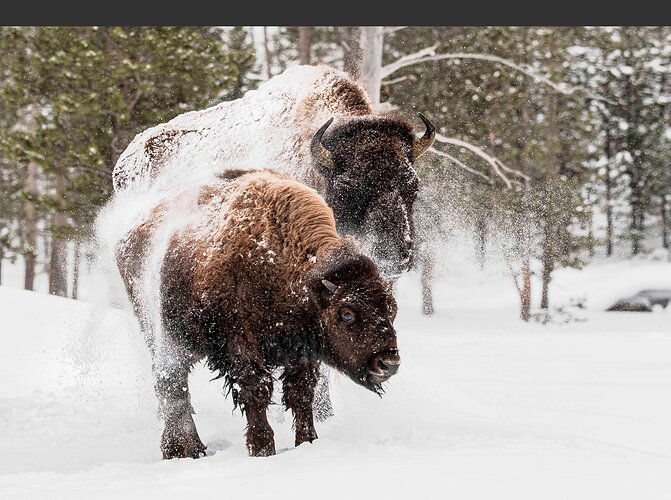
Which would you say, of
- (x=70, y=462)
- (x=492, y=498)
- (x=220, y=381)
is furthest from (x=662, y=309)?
(x=492, y=498)

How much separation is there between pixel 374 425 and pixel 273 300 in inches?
50.2

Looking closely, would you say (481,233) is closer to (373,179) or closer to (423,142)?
(423,142)

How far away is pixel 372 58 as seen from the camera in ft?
38.8

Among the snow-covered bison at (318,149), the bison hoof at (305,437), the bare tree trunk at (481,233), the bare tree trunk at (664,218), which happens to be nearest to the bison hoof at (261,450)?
the bison hoof at (305,437)

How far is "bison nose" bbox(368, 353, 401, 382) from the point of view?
392cm

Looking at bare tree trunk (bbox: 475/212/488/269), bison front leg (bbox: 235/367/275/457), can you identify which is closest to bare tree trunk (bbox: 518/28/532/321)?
bare tree trunk (bbox: 475/212/488/269)

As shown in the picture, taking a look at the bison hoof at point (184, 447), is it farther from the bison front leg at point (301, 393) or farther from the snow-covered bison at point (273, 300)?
the bison front leg at point (301, 393)

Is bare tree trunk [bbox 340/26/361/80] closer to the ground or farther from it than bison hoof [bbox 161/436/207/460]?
farther from it

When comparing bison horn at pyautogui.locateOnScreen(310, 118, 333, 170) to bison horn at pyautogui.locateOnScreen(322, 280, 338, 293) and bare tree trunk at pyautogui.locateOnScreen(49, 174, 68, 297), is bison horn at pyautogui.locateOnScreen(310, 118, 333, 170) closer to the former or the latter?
bison horn at pyautogui.locateOnScreen(322, 280, 338, 293)

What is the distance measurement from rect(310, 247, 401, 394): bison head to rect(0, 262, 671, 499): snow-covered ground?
0.37 meters

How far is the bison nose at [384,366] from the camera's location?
12.8 ft

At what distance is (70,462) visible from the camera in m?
5.82

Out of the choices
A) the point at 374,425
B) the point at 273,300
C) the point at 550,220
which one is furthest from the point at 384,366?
the point at 550,220

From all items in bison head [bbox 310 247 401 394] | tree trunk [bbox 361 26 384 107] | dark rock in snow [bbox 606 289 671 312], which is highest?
tree trunk [bbox 361 26 384 107]
